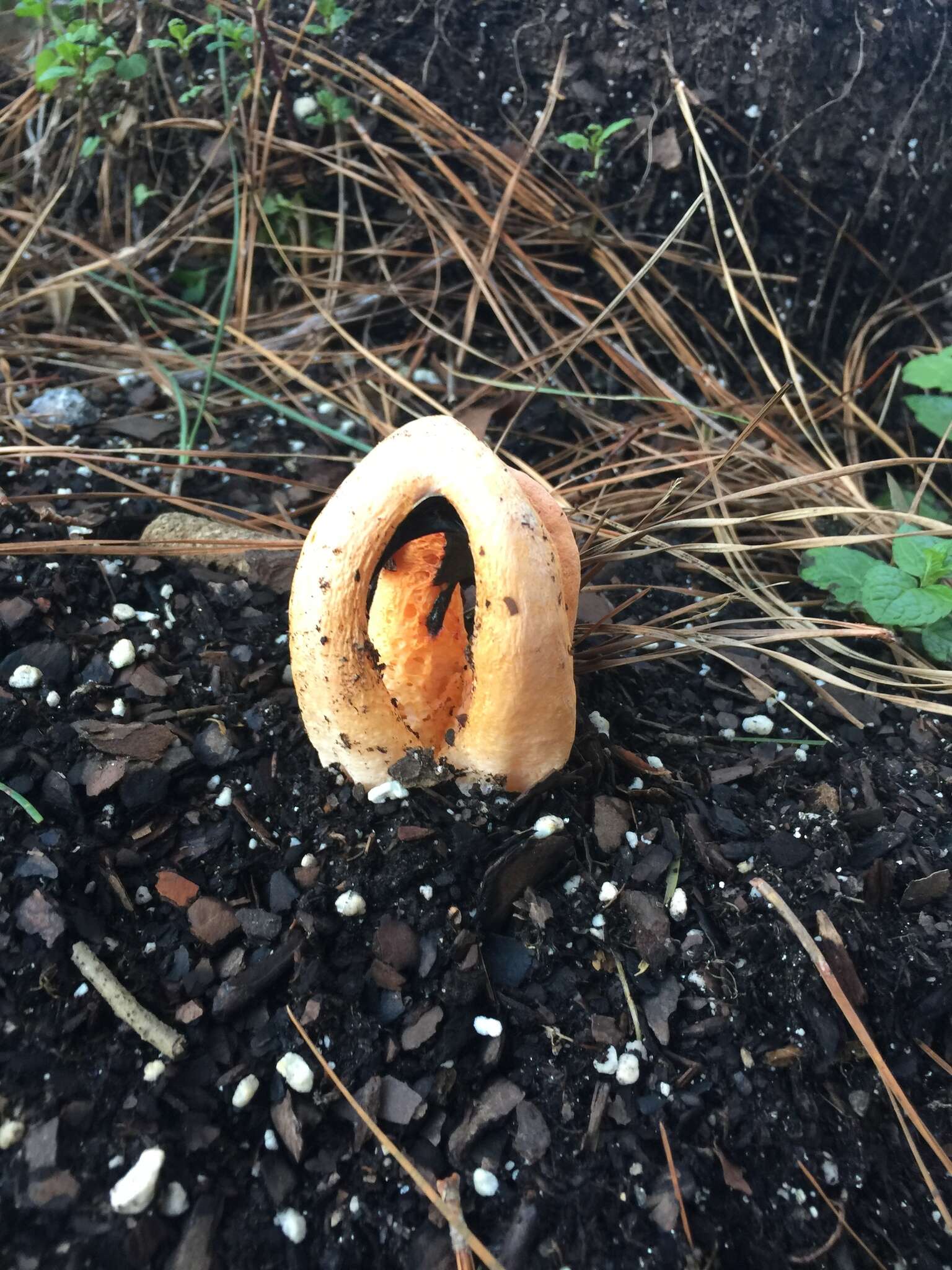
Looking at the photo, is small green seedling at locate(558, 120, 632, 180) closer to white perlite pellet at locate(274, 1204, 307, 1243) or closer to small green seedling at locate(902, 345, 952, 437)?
small green seedling at locate(902, 345, 952, 437)

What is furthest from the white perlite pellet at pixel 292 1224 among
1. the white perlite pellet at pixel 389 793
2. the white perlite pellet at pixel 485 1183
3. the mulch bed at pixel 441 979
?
the white perlite pellet at pixel 389 793

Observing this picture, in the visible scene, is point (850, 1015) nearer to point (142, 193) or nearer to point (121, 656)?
point (121, 656)

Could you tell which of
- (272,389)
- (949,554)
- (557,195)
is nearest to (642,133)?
(557,195)

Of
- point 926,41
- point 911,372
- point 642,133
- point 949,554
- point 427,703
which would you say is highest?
point 926,41

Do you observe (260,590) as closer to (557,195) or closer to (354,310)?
(354,310)

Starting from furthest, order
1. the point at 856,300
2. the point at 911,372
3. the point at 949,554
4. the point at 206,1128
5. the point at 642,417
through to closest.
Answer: the point at 856,300 → the point at 642,417 → the point at 911,372 → the point at 949,554 → the point at 206,1128

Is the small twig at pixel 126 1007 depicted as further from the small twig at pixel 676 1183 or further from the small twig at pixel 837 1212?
the small twig at pixel 837 1212
